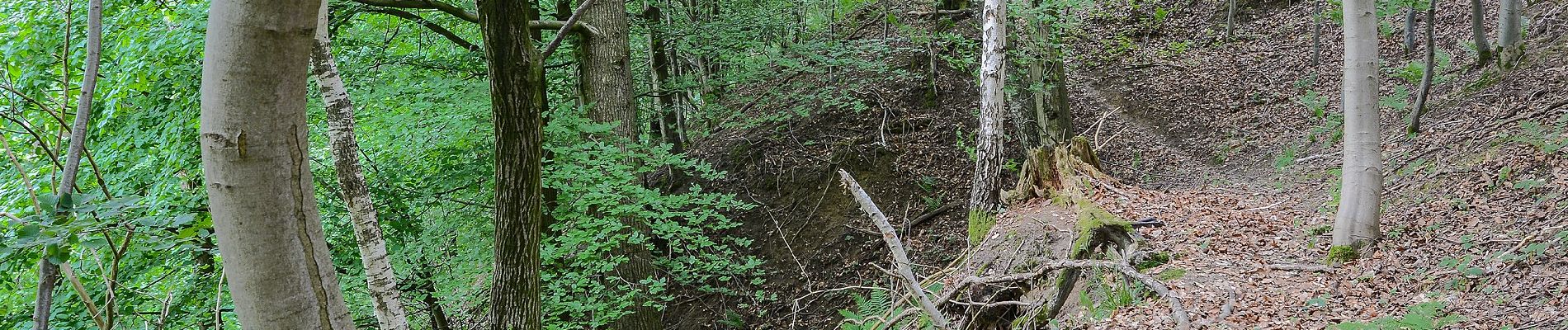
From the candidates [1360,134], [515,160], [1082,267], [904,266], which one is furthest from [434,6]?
[1360,134]

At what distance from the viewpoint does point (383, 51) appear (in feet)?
25.9

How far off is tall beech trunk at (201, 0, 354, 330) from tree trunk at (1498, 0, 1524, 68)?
11991 mm

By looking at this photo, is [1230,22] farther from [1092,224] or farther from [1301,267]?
[1301,267]

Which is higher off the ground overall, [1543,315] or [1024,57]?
[1024,57]

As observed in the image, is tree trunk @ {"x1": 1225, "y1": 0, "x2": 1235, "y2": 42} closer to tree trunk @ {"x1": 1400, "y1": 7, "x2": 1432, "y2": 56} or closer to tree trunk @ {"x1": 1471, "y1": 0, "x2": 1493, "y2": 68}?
tree trunk @ {"x1": 1400, "y1": 7, "x2": 1432, "y2": 56}

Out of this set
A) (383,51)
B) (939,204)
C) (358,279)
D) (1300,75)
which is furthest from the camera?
(1300,75)

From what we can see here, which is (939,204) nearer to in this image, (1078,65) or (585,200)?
(585,200)

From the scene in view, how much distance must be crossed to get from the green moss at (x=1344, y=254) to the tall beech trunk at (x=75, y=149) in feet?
22.0

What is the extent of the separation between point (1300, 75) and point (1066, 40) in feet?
16.4

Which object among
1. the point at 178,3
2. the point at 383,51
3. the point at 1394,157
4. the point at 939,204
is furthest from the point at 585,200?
the point at 1394,157

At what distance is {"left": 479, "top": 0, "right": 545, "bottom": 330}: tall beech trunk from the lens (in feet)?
14.4

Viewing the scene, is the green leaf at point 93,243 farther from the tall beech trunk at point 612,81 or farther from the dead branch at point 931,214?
the dead branch at point 931,214

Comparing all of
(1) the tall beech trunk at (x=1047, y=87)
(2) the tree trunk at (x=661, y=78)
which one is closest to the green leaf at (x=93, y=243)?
(2) the tree trunk at (x=661, y=78)

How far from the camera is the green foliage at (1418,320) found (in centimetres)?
411
